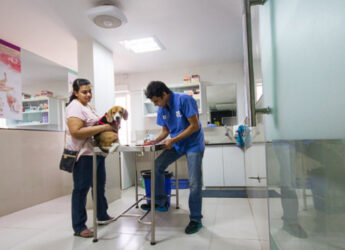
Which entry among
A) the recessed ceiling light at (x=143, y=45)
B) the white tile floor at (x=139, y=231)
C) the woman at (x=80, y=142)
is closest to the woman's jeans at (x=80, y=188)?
the woman at (x=80, y=142)

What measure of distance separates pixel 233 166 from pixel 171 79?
2.08 metres

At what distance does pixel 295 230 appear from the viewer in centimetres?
59

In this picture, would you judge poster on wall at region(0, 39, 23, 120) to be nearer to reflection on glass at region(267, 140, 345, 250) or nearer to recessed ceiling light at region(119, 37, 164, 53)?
recessed ceiling light at region(119, 37, 164, 53)

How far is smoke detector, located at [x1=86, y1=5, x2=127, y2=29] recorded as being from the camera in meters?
2.20

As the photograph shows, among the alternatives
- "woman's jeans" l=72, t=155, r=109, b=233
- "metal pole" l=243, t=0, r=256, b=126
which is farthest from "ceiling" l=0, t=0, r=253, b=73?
"metal pole" l=243, t=0, r=256, b=126

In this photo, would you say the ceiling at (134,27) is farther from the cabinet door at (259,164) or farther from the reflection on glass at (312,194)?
the reflection on glass at (312,194)

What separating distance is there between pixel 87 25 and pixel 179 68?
2092 mm

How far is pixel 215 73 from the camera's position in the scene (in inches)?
166

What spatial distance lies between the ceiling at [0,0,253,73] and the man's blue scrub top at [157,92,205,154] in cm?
108

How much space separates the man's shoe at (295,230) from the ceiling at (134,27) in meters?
2.23

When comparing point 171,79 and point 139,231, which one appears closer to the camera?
point 139,231

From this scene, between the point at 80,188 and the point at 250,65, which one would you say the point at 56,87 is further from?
the point at 250,65

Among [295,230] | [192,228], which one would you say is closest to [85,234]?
[192,228]

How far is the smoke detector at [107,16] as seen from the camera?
2196mm
